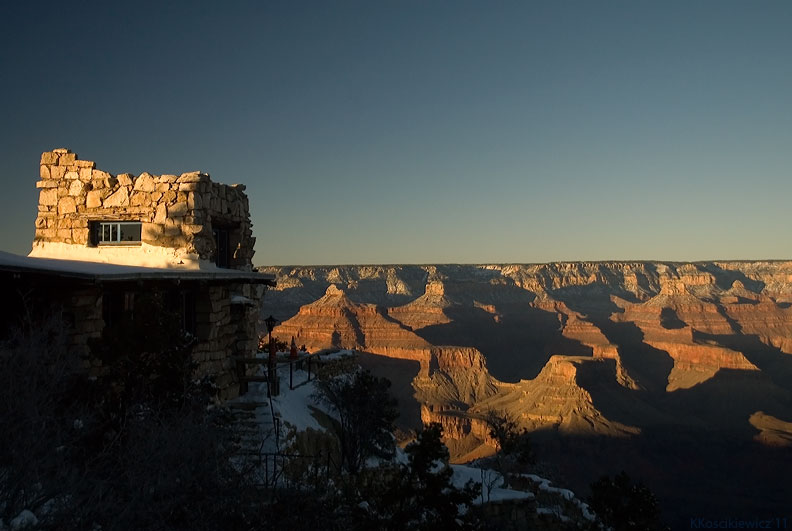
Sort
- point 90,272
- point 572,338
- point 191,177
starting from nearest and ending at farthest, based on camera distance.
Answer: point 90,272 → point 191,177 → point 572,338

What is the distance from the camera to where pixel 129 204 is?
15406 millimetres

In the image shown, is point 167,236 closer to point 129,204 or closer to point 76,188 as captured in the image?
point 129,204

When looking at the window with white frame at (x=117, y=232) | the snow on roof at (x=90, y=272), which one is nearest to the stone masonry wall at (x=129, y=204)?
the window with white frame at (x=117, y=232)

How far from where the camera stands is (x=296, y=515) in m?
9.34

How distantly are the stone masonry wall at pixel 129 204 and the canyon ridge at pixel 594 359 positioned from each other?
36.1 meters

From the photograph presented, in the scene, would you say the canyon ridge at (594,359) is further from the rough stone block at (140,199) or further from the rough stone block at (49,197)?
the rough stone block at (49,197)

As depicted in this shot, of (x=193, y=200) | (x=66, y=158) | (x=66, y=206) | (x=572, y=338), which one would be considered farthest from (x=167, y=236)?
(x=572, y=338)

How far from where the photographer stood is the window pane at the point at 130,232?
15.5 metres

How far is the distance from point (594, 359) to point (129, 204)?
68188 millimetres

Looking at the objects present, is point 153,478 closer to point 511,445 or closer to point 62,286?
point 62,286

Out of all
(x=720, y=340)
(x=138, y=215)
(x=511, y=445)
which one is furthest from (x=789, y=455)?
(x=720, y=340)

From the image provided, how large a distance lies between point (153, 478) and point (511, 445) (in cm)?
2179

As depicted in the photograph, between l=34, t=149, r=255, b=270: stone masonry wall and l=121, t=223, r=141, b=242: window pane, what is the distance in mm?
167

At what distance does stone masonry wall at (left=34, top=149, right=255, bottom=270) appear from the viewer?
1509 cm
